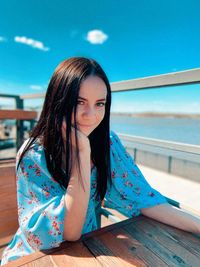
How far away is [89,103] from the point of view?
2.30 feet

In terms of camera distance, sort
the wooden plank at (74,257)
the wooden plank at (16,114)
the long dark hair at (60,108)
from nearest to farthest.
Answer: the wooden plank at (74,257) → the long dark hair at (60,108) → the wooden plank at (16,114)

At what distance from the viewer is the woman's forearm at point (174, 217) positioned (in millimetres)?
714

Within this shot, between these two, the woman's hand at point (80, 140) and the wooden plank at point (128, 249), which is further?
the woman's hand at point (80, 140)

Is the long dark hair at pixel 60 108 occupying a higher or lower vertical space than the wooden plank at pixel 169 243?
higher

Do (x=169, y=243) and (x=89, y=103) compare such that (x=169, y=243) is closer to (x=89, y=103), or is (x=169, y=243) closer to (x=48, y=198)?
(x=48, y=198)

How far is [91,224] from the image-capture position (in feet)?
3.13

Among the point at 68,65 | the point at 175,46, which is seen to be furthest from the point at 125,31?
the point at 68,65

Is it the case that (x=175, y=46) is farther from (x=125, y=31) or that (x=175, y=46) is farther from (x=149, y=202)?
(x=149, y=202)

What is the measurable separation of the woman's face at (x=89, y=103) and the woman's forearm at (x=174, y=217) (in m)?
0.48

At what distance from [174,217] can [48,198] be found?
53cm

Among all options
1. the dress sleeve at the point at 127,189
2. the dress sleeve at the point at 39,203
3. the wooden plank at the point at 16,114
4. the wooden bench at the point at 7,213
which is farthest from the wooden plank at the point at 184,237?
the wooden plank at the point at 16,114

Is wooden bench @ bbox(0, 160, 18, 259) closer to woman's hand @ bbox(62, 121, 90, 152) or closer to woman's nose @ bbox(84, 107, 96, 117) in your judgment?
woman's hand @ bbox(62, 121, 90, 152)

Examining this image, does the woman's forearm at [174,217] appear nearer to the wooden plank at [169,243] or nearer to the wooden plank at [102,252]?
the wooden plank at [169,243]

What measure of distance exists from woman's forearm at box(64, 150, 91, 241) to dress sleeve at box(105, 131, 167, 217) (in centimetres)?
30
